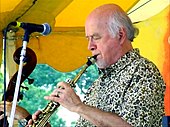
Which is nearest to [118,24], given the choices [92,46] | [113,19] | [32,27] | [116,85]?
[113,19]

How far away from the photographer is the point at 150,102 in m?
1.73

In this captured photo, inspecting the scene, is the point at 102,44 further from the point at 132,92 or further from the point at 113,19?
the point at 132,92

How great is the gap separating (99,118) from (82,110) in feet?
0.21

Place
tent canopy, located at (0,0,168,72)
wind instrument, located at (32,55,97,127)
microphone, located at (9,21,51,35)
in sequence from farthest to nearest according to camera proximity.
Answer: tent canopy, located at (0,0,168,72) → wind instrument, located at (32,55,97,127) → microphone, located at (9,21,51,35)

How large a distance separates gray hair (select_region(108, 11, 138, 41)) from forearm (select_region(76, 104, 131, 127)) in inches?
13.4

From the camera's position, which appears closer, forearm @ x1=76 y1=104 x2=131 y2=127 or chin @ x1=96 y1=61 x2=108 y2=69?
forearm @ x1=76 y1=104 x2=131 y2=127

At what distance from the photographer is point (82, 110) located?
169cm

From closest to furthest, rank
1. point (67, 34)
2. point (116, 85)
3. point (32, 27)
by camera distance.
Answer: point (32, 27) → point (116, 85) → point (67, 34)

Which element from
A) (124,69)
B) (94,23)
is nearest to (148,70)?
(124,69)

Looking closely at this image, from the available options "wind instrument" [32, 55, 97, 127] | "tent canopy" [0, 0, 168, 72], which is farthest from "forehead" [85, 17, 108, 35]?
"tent canopy" [0, 0, 168, 72]

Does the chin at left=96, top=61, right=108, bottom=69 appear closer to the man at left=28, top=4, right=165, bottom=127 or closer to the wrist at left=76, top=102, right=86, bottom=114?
the man at left=28, top=4, right=165, bottom=127

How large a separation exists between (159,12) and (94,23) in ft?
4.49

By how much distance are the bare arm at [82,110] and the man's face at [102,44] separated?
0.74 feet

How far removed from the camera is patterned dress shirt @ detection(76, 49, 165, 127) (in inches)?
67.7
